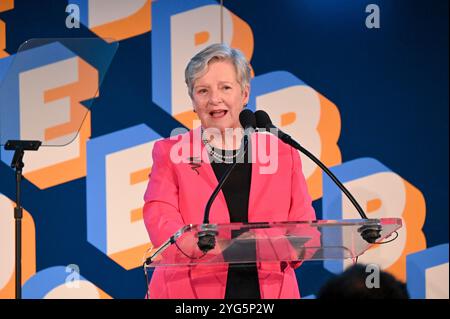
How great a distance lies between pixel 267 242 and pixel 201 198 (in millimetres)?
485

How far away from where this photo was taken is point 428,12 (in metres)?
4.60

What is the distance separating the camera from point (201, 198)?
9.36ft

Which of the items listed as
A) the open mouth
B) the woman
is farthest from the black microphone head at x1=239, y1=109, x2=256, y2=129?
the open mouth

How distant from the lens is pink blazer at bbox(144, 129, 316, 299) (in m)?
2.61

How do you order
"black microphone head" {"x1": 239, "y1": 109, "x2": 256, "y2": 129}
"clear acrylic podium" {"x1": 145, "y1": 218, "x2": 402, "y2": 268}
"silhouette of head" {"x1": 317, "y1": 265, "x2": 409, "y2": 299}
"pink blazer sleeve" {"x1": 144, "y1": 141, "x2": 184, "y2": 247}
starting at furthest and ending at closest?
"pink blazer sleeve" {"x1": 144, "y1": 141, "x2": 184, "y2": 247}, "black microphone head" {"x1": 239, "y1": 109, "x2": 256, "y2": 129}, "clear acrylic podium" {"x1": 145, "y1": 218, "x2": 402, "y2": 268}, "silhouette of head" {"x1": 317, "y1": 265, "x2": 409, "y2": 299}

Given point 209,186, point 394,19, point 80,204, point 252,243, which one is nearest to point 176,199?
point 209,186

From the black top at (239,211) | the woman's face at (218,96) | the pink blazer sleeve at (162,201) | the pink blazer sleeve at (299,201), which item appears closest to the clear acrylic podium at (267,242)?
the black top at (239,211)

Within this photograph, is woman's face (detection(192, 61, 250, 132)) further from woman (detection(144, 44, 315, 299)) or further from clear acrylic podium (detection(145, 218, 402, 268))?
clear acrylic podium (detection(145, 218, 402, 268))

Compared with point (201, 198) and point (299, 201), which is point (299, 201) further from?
point (201, 198)

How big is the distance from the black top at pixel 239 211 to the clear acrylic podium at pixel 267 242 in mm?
32

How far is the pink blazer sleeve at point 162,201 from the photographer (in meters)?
2.73

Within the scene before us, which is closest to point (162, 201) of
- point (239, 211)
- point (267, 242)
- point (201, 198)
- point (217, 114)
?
point (201, 198)

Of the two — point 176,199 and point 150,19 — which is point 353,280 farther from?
point 150,19

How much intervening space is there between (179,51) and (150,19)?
232 mm
